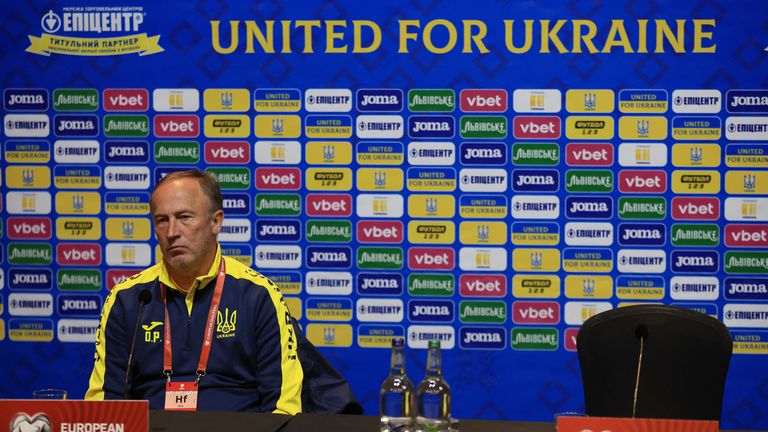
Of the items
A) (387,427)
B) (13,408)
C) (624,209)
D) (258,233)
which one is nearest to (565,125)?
(624,209)

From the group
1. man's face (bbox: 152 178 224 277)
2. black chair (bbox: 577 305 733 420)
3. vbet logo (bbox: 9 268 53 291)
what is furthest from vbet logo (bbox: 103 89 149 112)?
black chair (bbox: 577 305 733 420)

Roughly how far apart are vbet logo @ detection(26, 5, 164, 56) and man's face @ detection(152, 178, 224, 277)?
4.56ft

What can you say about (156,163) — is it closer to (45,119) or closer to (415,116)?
(45,119)

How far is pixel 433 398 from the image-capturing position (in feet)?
6.15

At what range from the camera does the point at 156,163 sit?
3.89m

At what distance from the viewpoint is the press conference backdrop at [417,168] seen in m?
3.65

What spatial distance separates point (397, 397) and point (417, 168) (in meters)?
1.94

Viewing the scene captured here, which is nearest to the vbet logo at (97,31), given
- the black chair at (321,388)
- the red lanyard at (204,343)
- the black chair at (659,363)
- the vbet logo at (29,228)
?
the vbet logo at (29,228)

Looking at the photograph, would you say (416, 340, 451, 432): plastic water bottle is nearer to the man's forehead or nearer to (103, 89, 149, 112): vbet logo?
the man's forehead

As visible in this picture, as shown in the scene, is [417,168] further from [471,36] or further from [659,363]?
[659,363]

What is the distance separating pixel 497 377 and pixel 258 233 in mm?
1214

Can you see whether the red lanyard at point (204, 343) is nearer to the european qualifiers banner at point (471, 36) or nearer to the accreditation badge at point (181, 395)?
the accreditation badge at point (181, 395)

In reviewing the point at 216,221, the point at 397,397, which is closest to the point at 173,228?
the point at 216,221

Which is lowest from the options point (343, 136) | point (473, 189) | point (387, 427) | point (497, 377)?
Answer: point (497, 377)
